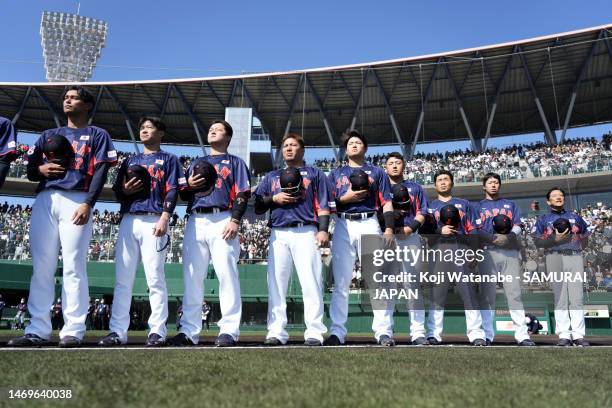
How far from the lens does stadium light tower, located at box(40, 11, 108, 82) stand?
210 feet

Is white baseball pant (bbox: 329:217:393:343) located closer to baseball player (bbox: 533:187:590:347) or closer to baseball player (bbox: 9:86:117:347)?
baseball player (bbox: 9:86:117:347)

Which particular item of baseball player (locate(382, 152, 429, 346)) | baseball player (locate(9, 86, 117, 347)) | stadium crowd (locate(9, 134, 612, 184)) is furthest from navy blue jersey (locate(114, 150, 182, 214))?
stadium crowd (locate(9, 134, 612, 184))

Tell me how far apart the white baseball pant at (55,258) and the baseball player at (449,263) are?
444 cm

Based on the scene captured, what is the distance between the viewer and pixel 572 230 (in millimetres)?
7609

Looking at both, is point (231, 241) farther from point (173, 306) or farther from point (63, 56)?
point (63, 56)

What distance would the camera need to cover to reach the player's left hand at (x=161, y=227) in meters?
5.36

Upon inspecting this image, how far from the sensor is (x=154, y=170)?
18.8 feet

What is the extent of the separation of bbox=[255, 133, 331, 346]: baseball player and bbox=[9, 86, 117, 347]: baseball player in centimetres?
195

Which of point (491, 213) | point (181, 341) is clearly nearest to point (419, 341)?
point (491, 213)

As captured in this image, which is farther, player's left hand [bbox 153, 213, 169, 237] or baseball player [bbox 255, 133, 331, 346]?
baseball player [bbox 255, 133, 331, 346]

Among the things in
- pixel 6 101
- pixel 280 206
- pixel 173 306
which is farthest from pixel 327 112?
pixel 280 206

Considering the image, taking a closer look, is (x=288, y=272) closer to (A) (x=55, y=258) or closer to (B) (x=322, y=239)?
(B) (x=322, y=239)

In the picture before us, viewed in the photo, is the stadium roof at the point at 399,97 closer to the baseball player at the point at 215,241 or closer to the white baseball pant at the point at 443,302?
the white baseball pant at the point at 443,302

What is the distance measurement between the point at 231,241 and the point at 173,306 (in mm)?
15029
